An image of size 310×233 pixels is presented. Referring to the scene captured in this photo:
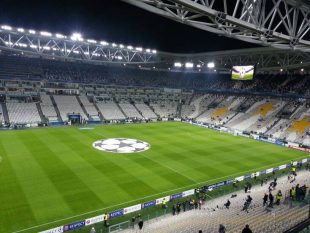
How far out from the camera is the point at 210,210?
67.6ft

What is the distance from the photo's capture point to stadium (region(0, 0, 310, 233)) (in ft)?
58.6

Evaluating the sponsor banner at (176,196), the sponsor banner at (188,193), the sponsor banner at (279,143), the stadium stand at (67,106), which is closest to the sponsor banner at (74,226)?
the sponsor banner at (176,196)

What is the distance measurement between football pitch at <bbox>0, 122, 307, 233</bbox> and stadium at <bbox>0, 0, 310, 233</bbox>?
15 cm

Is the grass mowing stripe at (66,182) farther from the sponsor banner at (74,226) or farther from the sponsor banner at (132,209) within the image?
the sponsor banner at (132,209)

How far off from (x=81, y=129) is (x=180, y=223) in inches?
1363

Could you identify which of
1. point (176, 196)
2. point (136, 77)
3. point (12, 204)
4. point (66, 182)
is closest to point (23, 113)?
point (136, 77)

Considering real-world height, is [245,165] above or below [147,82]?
below

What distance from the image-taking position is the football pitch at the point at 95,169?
19.2 metres

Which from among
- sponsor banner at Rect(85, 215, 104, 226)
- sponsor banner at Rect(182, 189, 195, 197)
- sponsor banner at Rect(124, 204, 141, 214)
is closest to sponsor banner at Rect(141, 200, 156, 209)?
sponsor banner at Rect(124, 204, 141, 214)

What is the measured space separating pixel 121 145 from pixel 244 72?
23.0 m

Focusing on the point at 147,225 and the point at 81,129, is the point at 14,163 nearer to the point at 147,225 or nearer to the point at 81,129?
the point at 147,225

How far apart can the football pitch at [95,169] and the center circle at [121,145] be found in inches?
46.1

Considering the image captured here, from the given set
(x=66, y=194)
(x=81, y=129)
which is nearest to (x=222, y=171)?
(x=66, y=194)

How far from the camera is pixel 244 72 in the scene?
43375 mm
